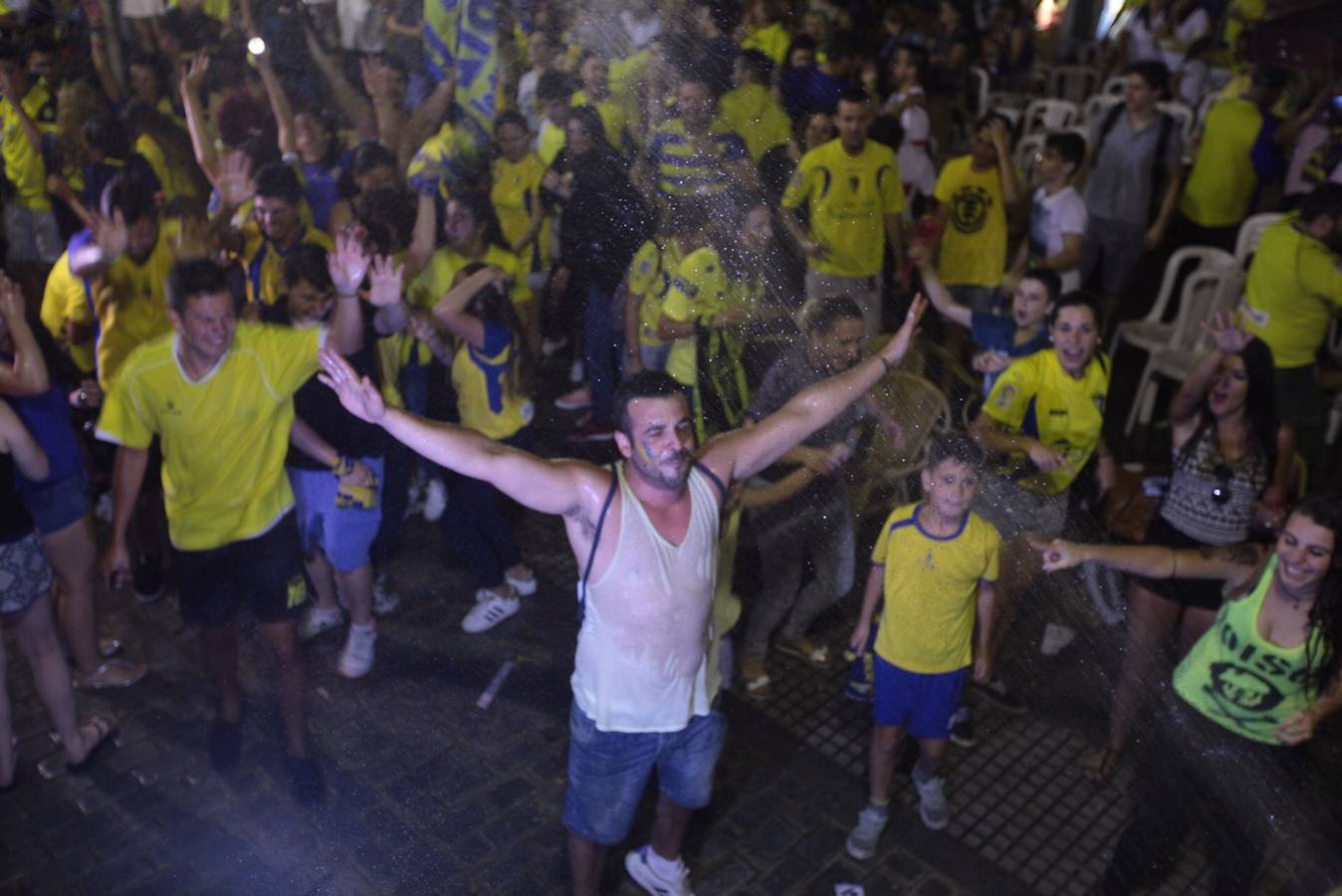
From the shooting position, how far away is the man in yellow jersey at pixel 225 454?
12.6ft

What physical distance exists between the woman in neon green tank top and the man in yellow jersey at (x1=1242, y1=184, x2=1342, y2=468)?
2.32 meters

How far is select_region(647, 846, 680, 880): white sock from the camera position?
3729mm

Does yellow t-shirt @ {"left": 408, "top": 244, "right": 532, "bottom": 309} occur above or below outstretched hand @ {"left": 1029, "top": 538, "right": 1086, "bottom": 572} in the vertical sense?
above

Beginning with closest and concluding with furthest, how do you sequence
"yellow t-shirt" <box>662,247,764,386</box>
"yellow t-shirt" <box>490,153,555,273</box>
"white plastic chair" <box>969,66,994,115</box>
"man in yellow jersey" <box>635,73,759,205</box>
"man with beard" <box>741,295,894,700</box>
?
"man with beard" <box>741,295,894,700</box>
"yellow t-shirt" <box>662,247,764,386</box>
"man in yellow jersey" <box>635,73,759,205</box>
"yellow t-shirt" <box>490,153,555,273</box>
"white plastic chair" <box>969,66,994,115</box>

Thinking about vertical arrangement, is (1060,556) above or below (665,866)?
above

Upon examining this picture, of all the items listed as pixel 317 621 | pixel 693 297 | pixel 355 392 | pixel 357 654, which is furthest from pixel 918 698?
pixel 317 621

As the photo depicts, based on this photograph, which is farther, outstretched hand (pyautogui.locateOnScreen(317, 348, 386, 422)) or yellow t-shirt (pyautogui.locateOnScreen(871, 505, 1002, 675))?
yellow t-shirt (pyautogui.locateOnScreen(871, 505, 1002, 675))

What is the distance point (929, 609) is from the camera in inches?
147

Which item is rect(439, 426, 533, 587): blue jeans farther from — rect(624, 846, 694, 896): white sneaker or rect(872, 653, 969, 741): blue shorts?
rect(872, 653, 969, 741): blue shorts

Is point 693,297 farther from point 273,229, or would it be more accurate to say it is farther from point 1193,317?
point 1193,317

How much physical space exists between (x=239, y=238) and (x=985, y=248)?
4419 mm

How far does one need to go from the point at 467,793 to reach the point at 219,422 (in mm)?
1645

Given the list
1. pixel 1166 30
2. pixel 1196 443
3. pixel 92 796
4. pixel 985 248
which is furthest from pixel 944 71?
pixel 92 796

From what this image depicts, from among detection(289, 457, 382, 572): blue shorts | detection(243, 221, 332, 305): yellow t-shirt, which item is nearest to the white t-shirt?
detection(243, 221, 332, 305): yellow t-shirt
